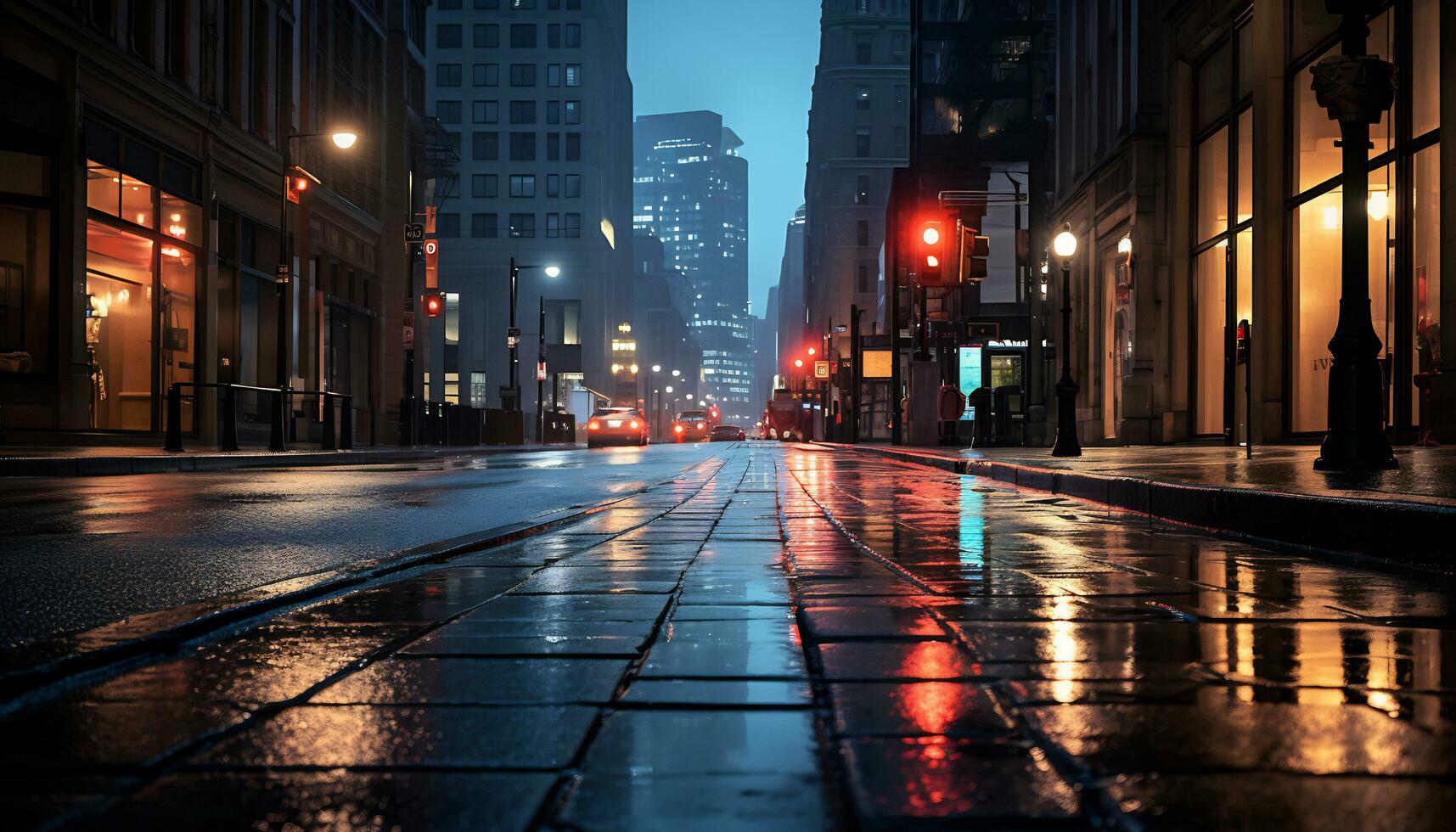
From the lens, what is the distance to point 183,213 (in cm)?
2695

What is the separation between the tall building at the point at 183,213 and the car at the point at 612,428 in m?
8.58

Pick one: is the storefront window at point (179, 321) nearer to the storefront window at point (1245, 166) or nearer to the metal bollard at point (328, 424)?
the metal bollard at point (328, 424)

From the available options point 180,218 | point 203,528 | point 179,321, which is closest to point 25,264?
point 180,218

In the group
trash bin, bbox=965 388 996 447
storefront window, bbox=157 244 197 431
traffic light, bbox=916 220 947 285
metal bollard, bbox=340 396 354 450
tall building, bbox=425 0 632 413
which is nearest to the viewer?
traffic light, bbox=916 220 947 285

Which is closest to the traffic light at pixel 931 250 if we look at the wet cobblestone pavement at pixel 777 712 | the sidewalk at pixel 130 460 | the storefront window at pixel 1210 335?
the storefront window at pixel 1210 335

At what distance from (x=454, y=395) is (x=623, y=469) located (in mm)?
73444

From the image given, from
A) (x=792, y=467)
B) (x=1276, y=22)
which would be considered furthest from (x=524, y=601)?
(x=1276, y=22)

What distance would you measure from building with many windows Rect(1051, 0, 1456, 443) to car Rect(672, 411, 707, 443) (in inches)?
1932

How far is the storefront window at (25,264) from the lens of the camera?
829 inches

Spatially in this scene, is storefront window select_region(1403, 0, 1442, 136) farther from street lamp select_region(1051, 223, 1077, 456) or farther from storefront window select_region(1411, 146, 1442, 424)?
street lamp select_region(1051, 223, 1077, 456)

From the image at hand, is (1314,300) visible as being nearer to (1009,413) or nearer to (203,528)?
(203,528)

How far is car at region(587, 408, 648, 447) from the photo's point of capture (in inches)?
1880

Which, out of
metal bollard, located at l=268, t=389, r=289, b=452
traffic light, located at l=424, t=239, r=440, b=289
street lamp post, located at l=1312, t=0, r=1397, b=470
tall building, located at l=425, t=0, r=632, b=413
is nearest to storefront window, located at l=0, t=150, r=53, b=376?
metal bollard, located at l=268, t=389, r=289, b=452

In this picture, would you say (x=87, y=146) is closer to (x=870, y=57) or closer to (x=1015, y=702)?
(x=1015, y=702)
